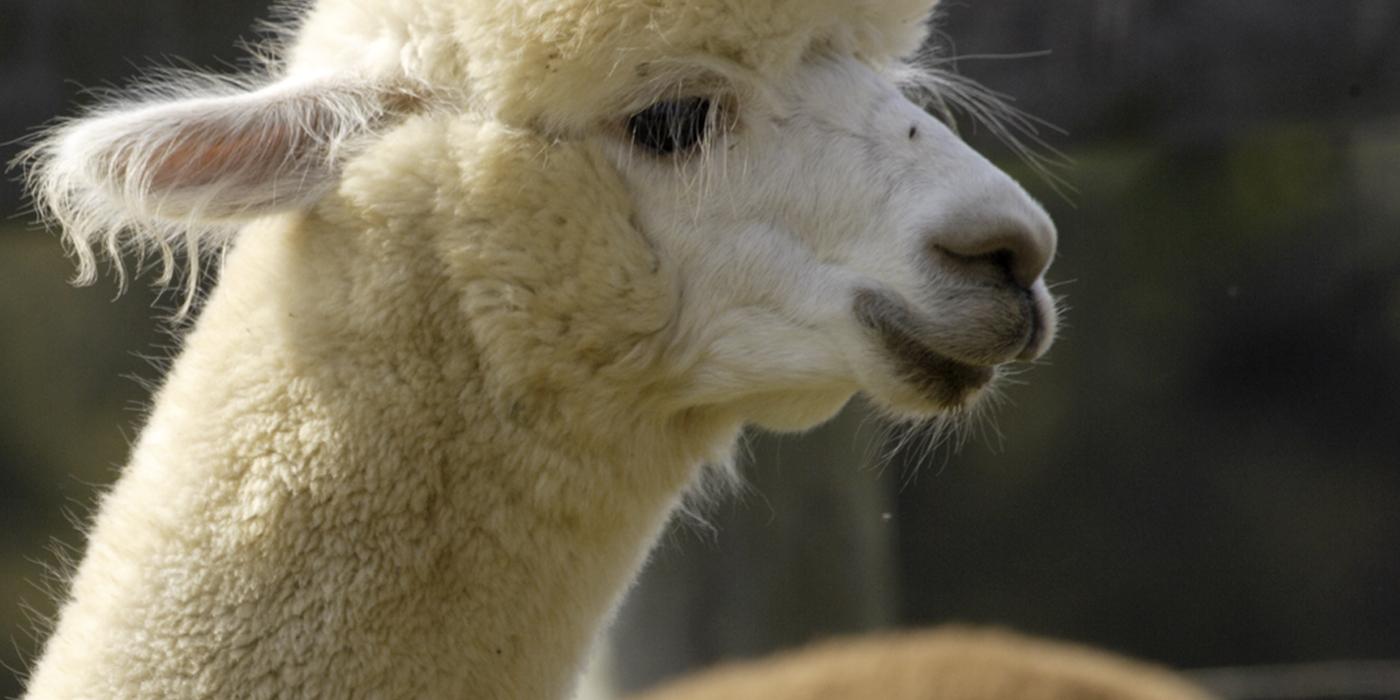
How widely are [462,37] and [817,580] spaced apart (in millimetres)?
2923

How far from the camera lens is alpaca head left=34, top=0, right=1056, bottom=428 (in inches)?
79.7

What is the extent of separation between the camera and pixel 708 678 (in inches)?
129

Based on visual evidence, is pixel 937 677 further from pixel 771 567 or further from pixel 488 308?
pixel 771 567

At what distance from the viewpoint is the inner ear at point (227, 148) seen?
197 centimetres

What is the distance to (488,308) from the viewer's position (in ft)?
6.66

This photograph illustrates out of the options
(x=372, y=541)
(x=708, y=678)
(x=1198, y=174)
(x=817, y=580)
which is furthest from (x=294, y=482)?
(x=1198, y=174)

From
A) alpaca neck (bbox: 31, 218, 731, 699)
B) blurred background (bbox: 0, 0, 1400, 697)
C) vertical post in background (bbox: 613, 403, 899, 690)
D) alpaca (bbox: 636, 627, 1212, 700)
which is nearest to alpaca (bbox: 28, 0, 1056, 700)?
alpaca neck (bbox: 31, 218, 731, 699)

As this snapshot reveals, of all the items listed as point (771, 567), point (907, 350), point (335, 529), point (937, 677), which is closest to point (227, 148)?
point (335, 529)

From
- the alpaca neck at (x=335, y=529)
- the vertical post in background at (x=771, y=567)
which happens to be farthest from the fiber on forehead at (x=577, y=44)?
the vertical post in background at (x=771, y=567)

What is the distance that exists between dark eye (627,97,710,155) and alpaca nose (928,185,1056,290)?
371 mm

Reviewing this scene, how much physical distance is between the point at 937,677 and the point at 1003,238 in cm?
128

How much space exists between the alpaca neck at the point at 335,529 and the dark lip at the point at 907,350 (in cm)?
39

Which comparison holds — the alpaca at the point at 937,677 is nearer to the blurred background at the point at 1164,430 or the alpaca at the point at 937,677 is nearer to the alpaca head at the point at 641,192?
the alpaca head at the point at 641,192

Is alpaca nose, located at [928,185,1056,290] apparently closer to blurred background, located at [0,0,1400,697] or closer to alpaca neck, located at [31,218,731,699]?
alpaca neck, located at [31,218,731,699]
